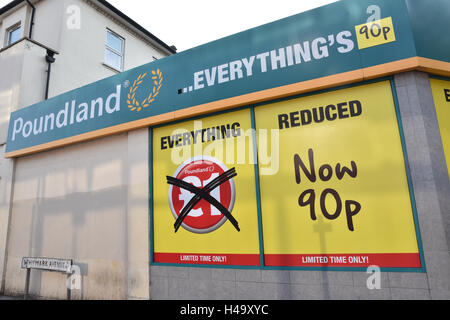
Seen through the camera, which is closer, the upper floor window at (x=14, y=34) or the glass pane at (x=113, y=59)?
the upper floor window at (x=14, y=34)

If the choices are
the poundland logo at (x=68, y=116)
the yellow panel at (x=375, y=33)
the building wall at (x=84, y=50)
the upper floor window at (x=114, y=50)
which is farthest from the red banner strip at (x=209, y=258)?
the upper floor window at (x=114, y=50)

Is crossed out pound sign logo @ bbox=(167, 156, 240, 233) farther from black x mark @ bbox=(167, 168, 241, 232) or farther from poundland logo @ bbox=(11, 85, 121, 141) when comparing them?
poundland logo @ bbox=(11, 85, 121, 141)

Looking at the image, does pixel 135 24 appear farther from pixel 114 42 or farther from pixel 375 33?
pixel 375 33

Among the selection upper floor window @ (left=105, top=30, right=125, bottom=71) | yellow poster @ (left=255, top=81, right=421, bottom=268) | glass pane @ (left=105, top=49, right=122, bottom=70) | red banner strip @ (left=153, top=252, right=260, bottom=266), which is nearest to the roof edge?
upper floor window @ (left=105, top=30, right=125, bottom=71)

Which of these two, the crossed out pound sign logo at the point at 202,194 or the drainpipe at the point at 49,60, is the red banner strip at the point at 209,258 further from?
the drainpipe at the point at 49,60

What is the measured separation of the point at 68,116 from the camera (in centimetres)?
629

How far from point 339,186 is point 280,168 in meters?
0.83

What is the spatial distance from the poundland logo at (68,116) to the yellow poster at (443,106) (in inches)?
202

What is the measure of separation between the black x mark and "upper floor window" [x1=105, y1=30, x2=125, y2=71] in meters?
7.38

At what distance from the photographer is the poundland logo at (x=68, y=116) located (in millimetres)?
5750

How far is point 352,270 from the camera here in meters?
3.58
